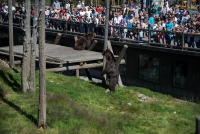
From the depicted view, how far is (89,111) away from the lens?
48.5ft

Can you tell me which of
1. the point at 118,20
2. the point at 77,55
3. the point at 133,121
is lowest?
the point at 133,121

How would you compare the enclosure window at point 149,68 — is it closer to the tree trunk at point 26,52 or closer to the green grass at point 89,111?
the green grass at point 89,111

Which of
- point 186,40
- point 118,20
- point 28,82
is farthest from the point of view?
point 118,20

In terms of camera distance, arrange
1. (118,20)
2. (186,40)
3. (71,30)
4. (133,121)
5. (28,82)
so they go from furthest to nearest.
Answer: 1. (71,30)
2. (118,20)
3. (186,40)
4. (28,82)
5. (133,121)

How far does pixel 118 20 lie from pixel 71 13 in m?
5.47

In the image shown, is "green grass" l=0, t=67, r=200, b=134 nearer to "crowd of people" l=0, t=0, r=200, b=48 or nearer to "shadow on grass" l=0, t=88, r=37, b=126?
"shadow on grass" l=0, t=88, r=37, b=126

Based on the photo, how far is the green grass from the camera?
12.5 meters

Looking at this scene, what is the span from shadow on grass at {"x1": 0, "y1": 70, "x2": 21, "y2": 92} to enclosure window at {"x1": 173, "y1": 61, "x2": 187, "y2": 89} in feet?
31.4

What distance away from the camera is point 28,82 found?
16.5 m

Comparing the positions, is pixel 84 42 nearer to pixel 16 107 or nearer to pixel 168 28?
pixel 168 28

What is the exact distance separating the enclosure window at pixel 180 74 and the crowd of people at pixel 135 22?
49.7 inches

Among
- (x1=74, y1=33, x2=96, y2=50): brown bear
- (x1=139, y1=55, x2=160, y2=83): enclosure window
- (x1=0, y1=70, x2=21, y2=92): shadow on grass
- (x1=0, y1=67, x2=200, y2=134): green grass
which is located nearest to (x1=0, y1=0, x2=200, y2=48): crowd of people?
(x1=139, y1=55, x2=160, y2=83): enclosure window

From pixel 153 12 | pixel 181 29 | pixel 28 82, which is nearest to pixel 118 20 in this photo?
pixel 153 12

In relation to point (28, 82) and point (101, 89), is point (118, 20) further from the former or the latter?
point (28, 82)
